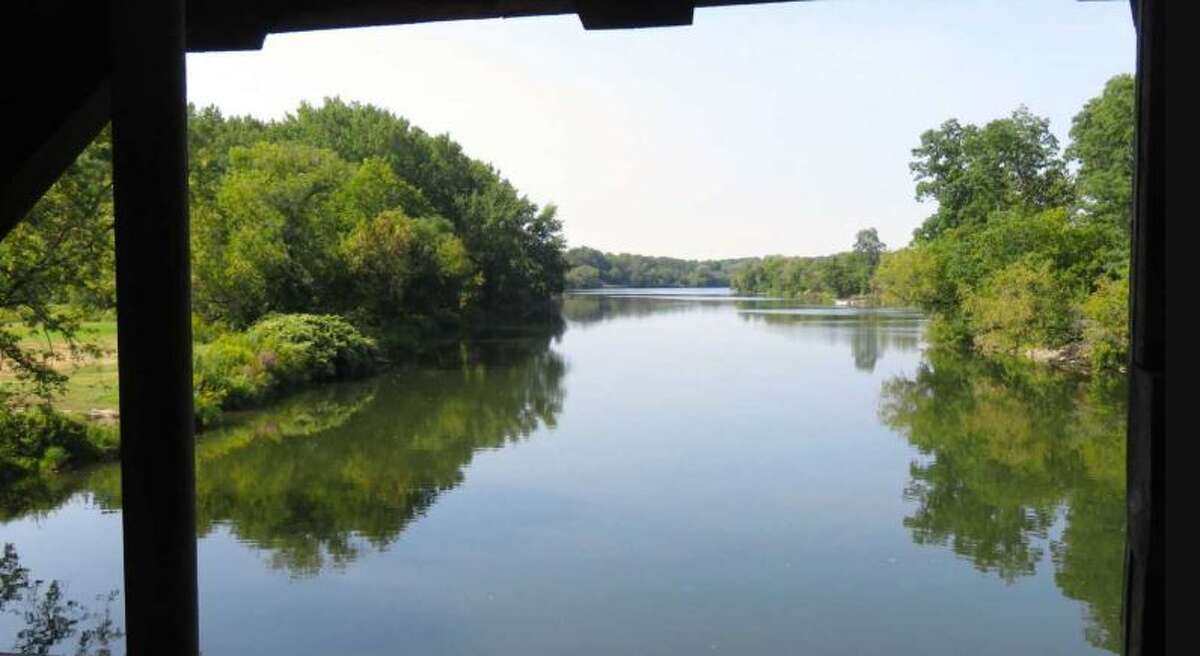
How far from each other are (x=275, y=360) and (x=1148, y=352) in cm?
2370

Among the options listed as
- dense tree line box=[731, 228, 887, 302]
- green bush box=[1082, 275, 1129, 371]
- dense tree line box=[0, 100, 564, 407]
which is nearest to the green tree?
dense tree line box=[731, 228, 887, 302]

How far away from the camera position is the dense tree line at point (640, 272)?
13162 cm

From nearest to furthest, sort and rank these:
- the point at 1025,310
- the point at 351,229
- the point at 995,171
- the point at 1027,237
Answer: the point at 1025,310, the point at 1027,237, the point at 351,229, the point at 995,171

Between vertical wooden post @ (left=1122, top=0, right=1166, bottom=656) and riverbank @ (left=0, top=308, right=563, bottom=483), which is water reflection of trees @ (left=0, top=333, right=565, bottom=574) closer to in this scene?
riverbank @ (left=0, top=308, right=563, bottom=483)

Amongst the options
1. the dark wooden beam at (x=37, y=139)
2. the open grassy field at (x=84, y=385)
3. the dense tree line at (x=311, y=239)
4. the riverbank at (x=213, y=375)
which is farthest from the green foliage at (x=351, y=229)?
the dark wooden beam at (x=37, y=139)

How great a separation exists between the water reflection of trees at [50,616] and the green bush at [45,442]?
3.27 m

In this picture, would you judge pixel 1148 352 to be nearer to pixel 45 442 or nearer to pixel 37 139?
pixel 37 139

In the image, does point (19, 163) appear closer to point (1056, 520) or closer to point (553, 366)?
point (1056, 520)

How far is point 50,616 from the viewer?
320 inches

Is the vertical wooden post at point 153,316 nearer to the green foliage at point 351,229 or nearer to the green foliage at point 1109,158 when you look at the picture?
the green foliage at point 351,229

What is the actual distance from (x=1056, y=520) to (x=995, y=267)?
25.5m

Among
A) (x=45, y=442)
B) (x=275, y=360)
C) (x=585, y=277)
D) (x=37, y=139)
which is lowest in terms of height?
(x=45, y=442)

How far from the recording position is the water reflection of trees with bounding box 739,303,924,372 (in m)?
35.4

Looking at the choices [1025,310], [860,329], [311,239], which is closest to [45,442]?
[311,239]
